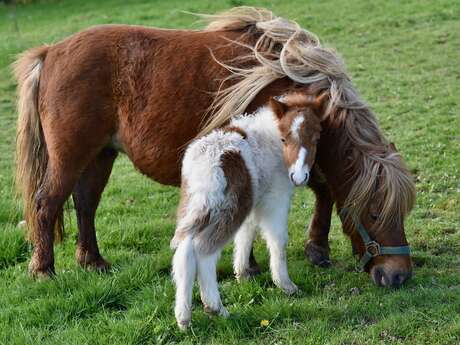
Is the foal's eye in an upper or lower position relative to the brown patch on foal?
lower

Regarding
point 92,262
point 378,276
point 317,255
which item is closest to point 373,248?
point 378,276

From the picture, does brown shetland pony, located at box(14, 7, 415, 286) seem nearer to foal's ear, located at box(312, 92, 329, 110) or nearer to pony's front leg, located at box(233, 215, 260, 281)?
foal's ear, located at box(312, 92, 329, 110)

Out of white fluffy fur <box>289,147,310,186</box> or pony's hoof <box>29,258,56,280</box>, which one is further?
pony's hoof <box>29,258,56,280</box>

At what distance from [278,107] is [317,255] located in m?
1.58

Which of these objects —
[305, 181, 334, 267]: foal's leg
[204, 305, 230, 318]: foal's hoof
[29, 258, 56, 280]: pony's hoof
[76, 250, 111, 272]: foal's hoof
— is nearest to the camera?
[204, 305, 230, 318]: foal's hoof

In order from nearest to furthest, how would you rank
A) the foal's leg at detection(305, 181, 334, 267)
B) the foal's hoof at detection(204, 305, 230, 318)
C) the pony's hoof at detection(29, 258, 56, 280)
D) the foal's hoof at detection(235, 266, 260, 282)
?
1. the foal's hoof at detection(204, 305, 230, 318)
2. the foal's hoof at detection(235, 266, 260, 282)
3. the pony's hoof at detection(29, 258, 56, 280)
4. the foal's leg at detection(305, 181, 334, 267)

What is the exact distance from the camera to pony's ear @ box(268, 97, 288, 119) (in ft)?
15.0

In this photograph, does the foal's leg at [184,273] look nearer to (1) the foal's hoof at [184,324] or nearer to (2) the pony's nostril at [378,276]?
(1) the foal's hoof at [184,324]

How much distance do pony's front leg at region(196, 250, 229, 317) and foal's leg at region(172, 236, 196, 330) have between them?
0.07 metres

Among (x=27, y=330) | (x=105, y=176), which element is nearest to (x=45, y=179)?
(x=105, y=176)

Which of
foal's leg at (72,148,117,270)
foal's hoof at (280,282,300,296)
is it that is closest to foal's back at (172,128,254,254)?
foal's hoof at (280,282,300,296)

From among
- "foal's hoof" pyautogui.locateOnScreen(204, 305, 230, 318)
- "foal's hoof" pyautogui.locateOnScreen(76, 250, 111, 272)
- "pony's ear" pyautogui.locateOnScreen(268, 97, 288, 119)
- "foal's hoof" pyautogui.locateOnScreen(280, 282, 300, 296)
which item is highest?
"pony's ear" pyautogui.locateOnScreen(268, 97, 288, 119)

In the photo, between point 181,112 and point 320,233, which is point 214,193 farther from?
point 320,233

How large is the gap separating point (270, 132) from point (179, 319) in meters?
1.42
